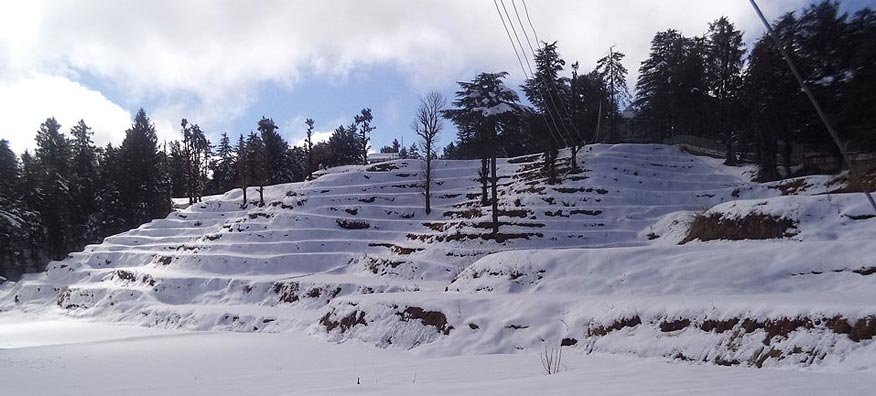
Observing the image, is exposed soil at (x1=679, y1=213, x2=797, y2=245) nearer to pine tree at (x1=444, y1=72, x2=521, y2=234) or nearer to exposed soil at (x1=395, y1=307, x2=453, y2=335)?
exposed soil at (x1=395, y1=307, x2=453, y2=335)

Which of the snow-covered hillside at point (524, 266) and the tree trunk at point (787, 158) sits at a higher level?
the tree trunk at point (787, 158)

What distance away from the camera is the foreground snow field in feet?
20.4

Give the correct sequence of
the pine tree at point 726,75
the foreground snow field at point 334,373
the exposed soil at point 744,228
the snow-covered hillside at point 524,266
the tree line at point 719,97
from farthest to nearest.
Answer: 1. the pine tree at point 726,75
2. the tree line at point 719,97
3. the exposed soil at point 744,228
4. the snow-covered hillside at point 524,266
5. the foreground snow field at point 334,373

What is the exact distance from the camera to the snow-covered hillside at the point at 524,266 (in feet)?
34.3

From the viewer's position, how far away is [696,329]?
10.1 m

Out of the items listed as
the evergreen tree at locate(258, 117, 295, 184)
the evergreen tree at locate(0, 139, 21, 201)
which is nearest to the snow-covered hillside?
the evergreen tree at locate(0, 139, 21, 201)

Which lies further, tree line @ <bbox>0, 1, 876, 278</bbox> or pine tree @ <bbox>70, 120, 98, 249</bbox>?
pine tree @ <bbox>70, 120, 98, 249</bbox>

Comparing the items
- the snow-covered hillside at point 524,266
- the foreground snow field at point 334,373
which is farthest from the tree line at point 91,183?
the foreground snow field at point 334,373

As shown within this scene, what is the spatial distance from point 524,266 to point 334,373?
8982 mm

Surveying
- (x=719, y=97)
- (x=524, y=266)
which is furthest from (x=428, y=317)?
(x=719, y=97)

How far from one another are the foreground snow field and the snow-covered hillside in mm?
1344

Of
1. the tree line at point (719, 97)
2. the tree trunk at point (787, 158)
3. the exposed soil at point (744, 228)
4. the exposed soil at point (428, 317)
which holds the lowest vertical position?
the exposed soil at point (428, 317)

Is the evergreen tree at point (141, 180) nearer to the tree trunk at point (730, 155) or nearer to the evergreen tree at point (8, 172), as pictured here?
the evergreen tree at point (8, 172)

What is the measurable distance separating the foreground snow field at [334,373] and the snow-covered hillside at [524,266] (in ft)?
4.41
